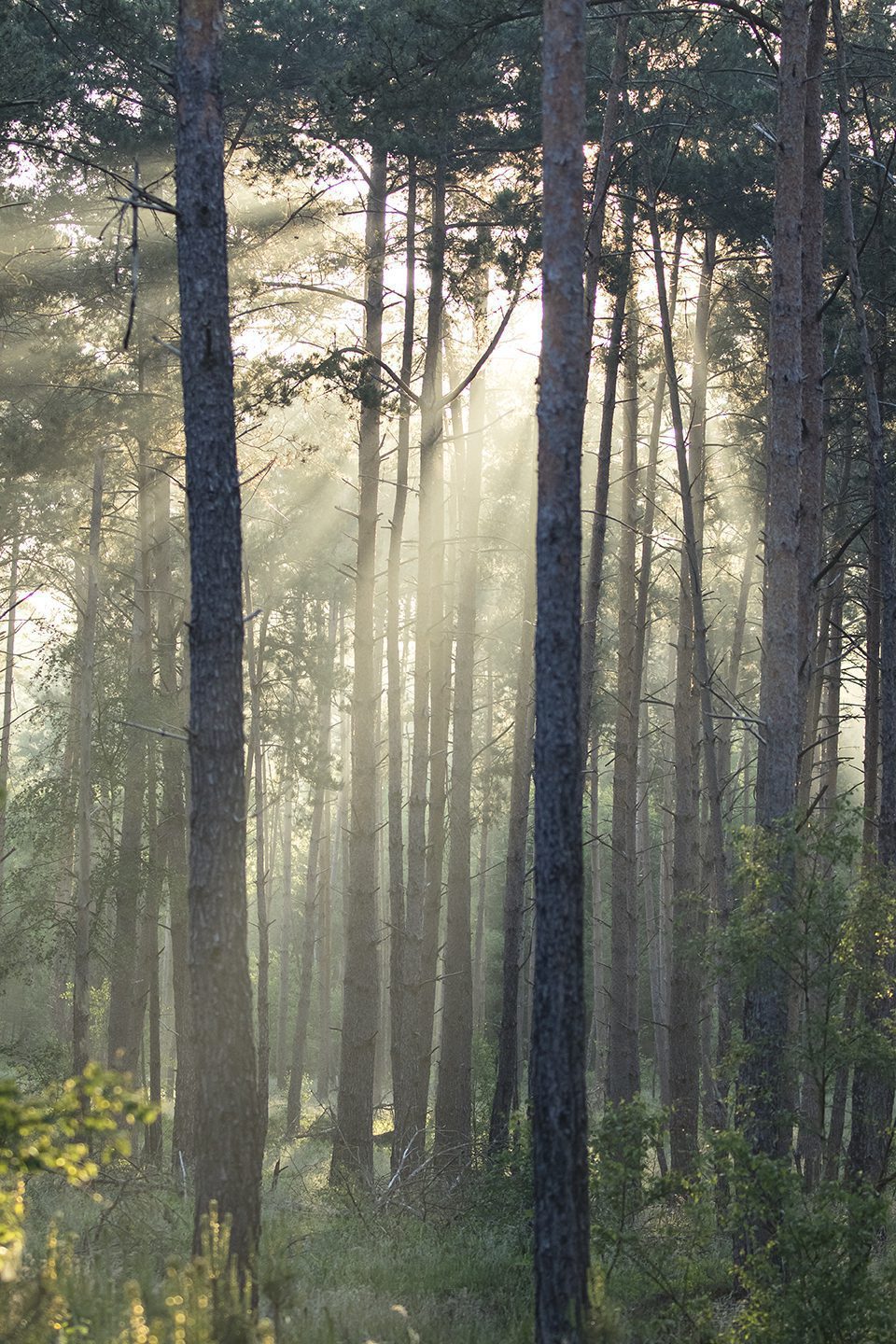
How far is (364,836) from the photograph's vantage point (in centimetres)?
1543

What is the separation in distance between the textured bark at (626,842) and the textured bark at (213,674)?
865 cm

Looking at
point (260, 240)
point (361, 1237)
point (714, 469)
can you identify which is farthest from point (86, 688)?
point (714, 469)

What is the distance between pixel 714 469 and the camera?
27.7m

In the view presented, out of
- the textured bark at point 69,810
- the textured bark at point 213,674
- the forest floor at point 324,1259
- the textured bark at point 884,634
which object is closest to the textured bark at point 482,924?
the textured bark at point 69,810

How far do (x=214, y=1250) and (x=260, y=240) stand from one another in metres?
14.1

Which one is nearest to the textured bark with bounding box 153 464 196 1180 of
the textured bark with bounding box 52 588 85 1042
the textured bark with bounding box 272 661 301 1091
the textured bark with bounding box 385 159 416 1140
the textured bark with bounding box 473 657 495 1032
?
the textured bark with bounding box 52 588 85 1042

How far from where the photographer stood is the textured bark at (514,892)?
15.0m

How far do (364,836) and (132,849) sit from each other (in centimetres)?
472

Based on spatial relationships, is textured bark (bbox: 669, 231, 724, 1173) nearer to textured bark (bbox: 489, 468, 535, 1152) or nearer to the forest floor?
textured bark (bbox: 489, 468, 535, 1152)

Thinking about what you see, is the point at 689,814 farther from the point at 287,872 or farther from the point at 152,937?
the point at 287,872

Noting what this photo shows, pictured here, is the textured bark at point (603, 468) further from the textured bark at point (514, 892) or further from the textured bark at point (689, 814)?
the textured bark at point (689, 814)

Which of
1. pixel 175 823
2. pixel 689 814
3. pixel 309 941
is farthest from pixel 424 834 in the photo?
pixel 309 941

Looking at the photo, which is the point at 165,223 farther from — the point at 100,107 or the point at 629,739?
the point at 629,739

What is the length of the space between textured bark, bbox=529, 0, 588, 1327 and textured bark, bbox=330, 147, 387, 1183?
6.84m
